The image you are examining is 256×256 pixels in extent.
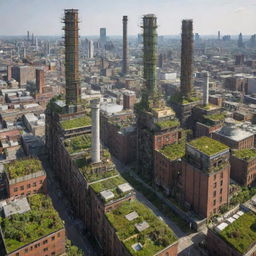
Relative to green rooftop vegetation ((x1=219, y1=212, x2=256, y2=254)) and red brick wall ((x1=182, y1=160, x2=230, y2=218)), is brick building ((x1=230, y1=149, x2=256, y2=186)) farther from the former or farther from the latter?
green rooftop vegetation ((x1=219, y1=212, x2=256, y2=254))

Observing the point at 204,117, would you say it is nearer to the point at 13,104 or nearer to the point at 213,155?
the point at 213,155

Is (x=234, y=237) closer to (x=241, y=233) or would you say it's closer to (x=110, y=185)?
(x=241, y=233)

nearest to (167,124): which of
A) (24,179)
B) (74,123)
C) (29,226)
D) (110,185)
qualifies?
(74,123)

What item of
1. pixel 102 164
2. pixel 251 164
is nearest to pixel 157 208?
pixel 102 164

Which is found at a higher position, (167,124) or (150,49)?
(150,49)

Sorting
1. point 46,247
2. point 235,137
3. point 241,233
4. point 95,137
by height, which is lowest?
point 46,247

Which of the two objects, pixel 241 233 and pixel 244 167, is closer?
pixel 241 233
